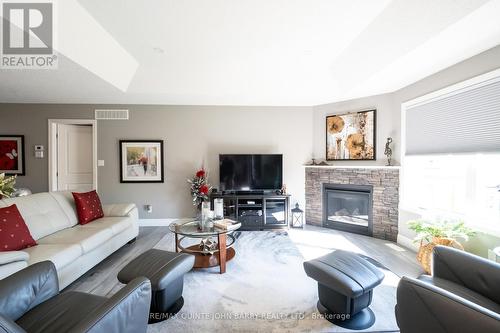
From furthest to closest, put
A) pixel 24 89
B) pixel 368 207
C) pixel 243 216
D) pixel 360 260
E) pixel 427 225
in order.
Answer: pixel 243 216
pixel 368 207
pixel 24 89
pixel 427 225
pixel 360 260

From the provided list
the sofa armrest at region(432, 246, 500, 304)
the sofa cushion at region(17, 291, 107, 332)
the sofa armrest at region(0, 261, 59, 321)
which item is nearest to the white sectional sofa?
the sofa armrest at region(0, 261, 59, 321)

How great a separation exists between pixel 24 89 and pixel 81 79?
1.29 metres

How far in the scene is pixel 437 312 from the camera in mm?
988

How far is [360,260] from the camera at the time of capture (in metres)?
1.83

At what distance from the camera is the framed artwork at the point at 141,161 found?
13.4 feet

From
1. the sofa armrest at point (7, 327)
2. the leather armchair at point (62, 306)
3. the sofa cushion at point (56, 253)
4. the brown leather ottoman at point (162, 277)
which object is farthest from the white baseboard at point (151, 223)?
the sofa armrest at point (7, 327)

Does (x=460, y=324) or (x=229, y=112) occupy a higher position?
(x=229, y=112)

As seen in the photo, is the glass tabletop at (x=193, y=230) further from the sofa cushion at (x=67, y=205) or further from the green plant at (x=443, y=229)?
the green plant at (x=443, y=229)

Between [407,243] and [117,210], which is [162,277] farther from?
[407,243]

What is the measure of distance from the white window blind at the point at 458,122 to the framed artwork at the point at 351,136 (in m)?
0.53

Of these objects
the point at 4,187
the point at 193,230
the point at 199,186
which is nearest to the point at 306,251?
the point at 193,230

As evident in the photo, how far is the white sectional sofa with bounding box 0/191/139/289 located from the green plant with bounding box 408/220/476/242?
3614mm

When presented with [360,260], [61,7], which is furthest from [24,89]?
[360,260]

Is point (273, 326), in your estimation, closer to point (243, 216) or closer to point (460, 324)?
point (460, 324)
